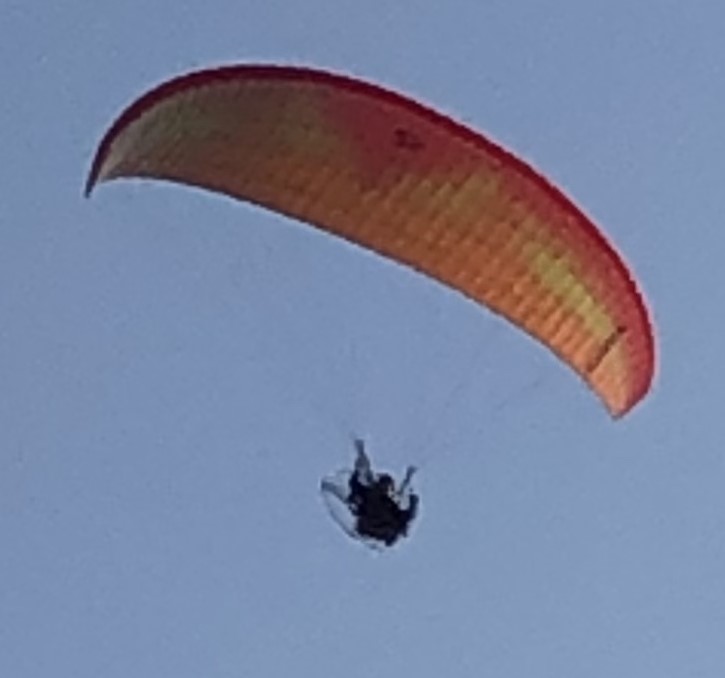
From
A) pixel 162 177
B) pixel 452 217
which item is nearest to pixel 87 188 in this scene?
pixel 162 177

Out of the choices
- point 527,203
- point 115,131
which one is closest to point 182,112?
point 115,131

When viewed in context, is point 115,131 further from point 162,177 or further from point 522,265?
point 522,265
